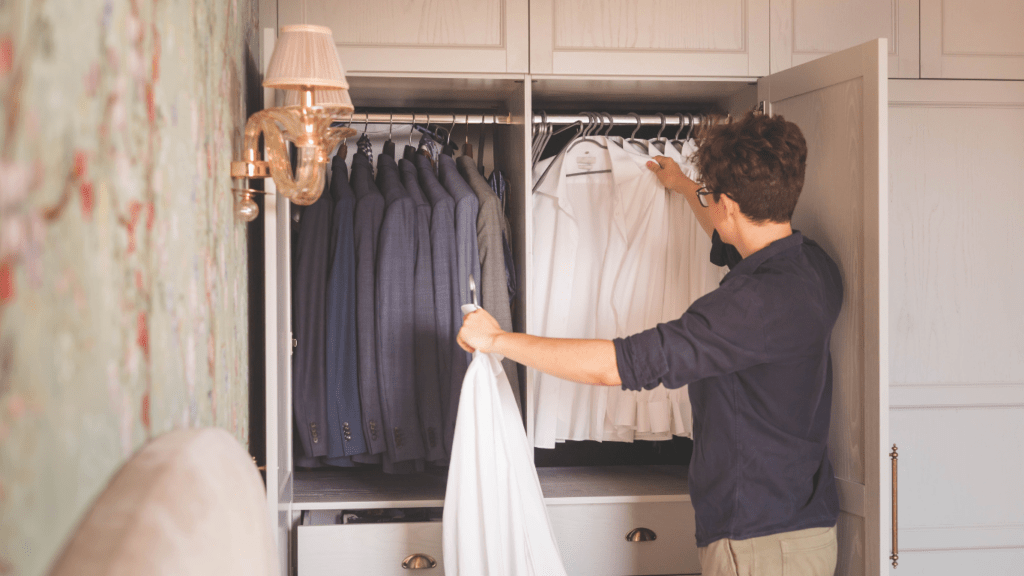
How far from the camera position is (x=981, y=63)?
2164 mm

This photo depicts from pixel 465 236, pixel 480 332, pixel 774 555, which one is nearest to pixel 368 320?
pixel 465 236

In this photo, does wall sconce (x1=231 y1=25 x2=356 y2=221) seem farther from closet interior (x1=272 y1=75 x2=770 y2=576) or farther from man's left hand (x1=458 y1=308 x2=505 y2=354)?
man's left hand (x1=458 y1=308 x2=505 y2=354)

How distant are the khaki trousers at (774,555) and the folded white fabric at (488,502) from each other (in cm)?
41

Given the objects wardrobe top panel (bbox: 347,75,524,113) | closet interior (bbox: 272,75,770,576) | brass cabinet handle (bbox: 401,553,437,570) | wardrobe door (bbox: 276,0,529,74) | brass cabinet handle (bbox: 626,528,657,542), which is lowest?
brass cabinet handle (bbox: 401,553,437,570)

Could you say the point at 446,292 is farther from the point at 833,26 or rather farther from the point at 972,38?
the point at 972,38

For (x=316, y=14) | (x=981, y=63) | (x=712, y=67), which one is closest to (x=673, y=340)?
(x=712, y=67)

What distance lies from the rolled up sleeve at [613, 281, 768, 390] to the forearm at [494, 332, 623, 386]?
3 centimetres

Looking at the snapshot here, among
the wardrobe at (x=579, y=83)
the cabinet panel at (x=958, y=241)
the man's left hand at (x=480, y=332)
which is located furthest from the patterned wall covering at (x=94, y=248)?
the cabinet panel at (x=958, y=241)

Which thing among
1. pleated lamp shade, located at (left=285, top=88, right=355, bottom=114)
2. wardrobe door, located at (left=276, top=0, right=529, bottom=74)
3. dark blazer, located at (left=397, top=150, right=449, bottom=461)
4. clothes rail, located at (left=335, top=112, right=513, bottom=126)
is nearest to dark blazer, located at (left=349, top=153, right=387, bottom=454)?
dark blazer, located at (left=397, top=150, right=449, bottom=461)

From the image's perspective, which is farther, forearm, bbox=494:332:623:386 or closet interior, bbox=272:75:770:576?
closet interior, bbox=272:75:770:576

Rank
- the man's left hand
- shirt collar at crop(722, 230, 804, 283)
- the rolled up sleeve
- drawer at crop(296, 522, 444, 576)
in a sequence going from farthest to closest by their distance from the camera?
1. drawer at crop(296, 522, 444, 576)
2. the man's left hand
3. shirt collar at crop(722, 230, 804, 283)
4. the rolled up sleeve

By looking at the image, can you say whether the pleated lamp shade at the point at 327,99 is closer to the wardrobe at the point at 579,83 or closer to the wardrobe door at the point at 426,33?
the wardrobe at the point at 579,83

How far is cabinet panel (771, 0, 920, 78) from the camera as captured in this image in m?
2.07

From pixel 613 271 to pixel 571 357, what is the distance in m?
0.75
